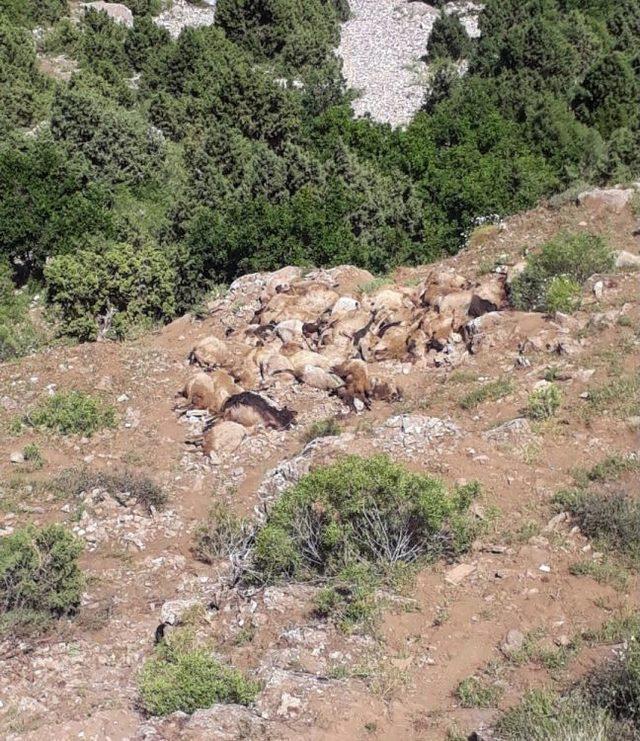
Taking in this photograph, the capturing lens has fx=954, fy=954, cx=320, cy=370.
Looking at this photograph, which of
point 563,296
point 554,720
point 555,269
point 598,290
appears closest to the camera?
point 554,720

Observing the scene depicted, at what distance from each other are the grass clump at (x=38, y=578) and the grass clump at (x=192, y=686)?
65.1 inches

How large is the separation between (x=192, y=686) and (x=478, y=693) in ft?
6.34

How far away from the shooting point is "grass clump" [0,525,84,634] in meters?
7.99

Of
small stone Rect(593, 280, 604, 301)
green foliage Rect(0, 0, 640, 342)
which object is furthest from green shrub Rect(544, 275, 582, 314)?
small stone Rect(593, 280, 604, 301)

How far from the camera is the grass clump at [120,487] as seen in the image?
10.4 meters

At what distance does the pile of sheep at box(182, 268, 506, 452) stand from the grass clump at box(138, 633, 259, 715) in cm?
522

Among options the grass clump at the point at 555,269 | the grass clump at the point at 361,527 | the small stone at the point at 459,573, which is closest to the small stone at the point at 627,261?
the grass clump at the point at 555,269

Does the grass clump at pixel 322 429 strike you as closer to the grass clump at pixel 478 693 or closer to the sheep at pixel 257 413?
the sheep at pixel 257 413

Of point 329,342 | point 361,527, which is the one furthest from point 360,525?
point 329,342

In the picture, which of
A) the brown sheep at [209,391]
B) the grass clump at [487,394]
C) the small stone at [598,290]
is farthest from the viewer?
the small stone at [598,290]

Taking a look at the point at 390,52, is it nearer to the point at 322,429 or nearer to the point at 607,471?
the point at 322,429

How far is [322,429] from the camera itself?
1159 cm

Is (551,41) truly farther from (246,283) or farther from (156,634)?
(156,634)

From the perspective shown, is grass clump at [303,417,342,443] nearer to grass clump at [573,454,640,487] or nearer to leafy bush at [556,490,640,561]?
grass clump at [573,454,640,487]
